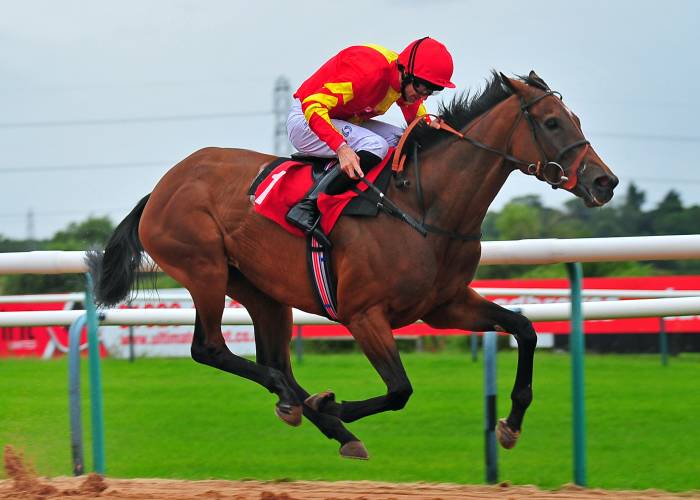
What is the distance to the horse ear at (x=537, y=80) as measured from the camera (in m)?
4.20

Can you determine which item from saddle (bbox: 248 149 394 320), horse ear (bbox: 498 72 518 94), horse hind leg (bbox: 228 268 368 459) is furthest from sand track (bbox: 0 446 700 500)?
horse ear (bbox: 498 72 518 94)

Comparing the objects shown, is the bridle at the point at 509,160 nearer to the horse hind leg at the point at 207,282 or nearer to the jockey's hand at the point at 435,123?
the jockey's hand at the point at 435,123

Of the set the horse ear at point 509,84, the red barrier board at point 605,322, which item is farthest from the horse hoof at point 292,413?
the red barrier board at point 605,322

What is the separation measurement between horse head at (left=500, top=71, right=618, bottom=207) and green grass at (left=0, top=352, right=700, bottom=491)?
1324mm

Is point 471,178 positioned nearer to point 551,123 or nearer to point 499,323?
point 551,123

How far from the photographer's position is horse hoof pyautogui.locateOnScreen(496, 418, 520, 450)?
14.1 feet

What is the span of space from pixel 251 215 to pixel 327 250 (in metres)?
0.44

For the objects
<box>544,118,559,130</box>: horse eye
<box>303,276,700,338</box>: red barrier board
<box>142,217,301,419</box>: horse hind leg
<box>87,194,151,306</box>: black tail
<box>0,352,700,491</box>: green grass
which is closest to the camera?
<box>544,118,559,130</box>: horse eye

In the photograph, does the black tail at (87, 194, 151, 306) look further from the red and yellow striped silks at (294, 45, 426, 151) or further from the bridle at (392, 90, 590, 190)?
the bridle at (392, 90, 590, 190)

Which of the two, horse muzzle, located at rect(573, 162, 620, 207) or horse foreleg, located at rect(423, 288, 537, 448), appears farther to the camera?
horse foreleg, located at rect(423, 288, 537, 448)

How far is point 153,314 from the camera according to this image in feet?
16.3

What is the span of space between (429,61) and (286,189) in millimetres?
769

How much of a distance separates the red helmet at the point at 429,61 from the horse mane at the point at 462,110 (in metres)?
0.16

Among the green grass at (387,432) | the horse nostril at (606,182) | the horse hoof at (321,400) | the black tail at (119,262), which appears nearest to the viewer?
the horse nostril at (606,182)
